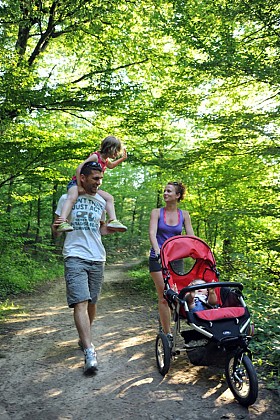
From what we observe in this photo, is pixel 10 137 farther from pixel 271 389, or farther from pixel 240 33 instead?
pixel 271 389

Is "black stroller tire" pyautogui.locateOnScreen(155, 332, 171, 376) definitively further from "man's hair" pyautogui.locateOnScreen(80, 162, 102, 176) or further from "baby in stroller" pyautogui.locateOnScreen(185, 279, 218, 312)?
"man's hair" pyautogui.locateOnScreen(80, 162, 102, 176)

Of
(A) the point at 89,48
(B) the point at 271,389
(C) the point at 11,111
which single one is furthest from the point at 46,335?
(A) the point at 89,48

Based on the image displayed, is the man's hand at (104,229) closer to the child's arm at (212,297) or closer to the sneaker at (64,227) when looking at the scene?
the sneaker at (64,227)

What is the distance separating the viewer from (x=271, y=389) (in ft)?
10.8

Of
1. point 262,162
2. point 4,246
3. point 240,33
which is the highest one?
point 240,33

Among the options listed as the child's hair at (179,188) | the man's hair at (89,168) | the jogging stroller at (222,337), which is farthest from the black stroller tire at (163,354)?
the man's hair at (89,168)

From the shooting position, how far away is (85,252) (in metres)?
4.03

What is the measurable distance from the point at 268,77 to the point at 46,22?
6674 mm

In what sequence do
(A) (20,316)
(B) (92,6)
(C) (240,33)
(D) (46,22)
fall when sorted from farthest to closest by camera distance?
(D) (46,22) < (B) (92,6) < (C) (240,33) < (A) (20,316)

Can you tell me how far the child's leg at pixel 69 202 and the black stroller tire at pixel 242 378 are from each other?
7.34 feet

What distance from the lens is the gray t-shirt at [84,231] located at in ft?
13.2

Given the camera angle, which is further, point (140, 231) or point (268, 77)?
Answer: point (140, 231)

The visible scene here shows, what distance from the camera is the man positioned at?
385 centimetres

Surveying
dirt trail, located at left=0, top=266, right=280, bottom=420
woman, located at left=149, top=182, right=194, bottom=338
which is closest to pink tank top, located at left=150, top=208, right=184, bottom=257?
woman, located at left=149, top=182, right=194, bottom=338
